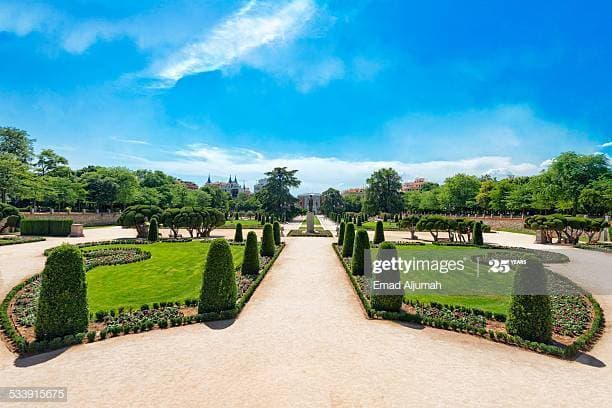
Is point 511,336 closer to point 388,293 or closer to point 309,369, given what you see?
point 388,293

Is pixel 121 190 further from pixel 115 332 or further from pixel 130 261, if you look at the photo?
pixel 115 332

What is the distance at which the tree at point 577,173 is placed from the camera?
51.2 metres

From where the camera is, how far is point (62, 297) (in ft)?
26.3

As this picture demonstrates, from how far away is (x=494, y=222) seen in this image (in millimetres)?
55031

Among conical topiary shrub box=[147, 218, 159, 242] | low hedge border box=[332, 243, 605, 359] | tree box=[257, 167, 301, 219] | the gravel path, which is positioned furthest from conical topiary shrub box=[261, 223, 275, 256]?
tree box=[257, 167, 301, 219]

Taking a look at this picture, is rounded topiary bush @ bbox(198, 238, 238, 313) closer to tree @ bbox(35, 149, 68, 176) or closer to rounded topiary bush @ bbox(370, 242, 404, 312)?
rounded topiary bush @ bbox(370, 242, 404, 312)

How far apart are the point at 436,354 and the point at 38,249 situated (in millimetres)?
26634

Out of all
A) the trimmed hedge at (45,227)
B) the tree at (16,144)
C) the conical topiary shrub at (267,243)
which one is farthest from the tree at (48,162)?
the conical topiary shrub at (267,243)

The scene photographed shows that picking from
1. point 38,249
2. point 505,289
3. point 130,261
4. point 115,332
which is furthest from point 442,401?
point 38,249

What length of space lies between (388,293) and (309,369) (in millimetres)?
4240

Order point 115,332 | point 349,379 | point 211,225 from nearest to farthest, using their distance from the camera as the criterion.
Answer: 1. point 349,379
2. point 115,332
3. point 211,225

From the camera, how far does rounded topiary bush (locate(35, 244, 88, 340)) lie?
7.94m

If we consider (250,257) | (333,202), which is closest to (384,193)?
(333,202)

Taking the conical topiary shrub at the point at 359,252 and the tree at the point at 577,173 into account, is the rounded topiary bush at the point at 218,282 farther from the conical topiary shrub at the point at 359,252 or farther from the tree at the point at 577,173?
the tree at the point at 577,173
